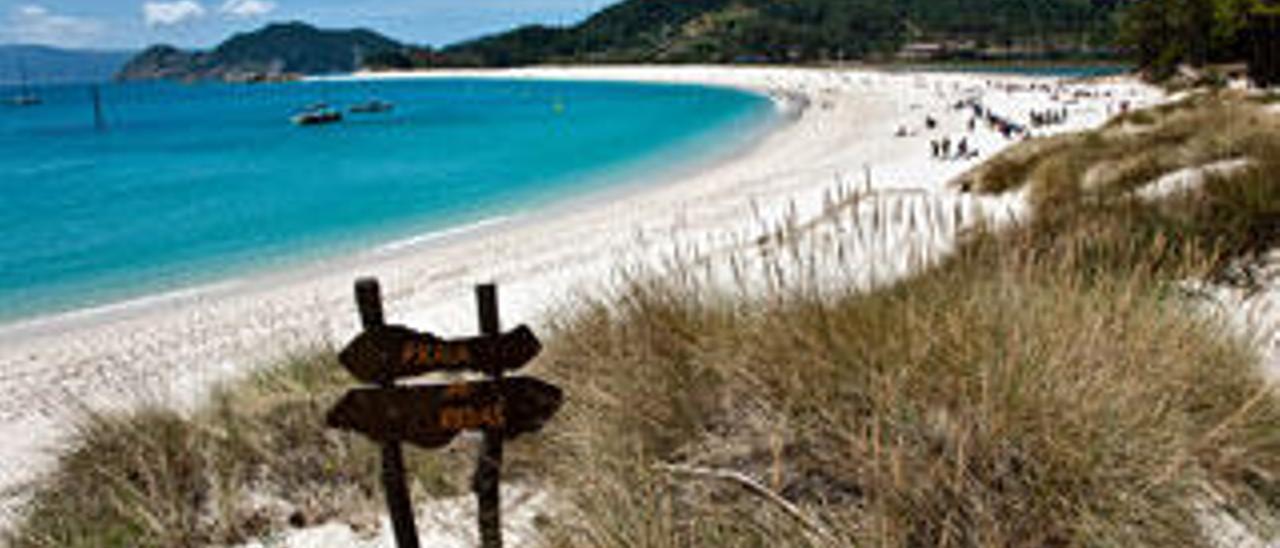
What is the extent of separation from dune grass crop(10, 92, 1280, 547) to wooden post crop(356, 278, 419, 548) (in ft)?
1.83

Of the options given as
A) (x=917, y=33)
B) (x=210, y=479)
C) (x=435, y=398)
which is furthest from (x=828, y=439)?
(x=917, y=33)

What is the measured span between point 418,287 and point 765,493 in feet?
41.0

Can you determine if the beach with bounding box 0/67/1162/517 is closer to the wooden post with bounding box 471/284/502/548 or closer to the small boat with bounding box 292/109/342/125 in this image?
the wooden post with bounding box 471/284/502/548

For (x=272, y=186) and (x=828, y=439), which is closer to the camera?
(x=828, y=439)

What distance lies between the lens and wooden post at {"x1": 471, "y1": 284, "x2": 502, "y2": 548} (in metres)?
2.78

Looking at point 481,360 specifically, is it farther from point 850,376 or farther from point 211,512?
point 211,512

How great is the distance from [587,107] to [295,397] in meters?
75.9

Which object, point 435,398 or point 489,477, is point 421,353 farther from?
point 489,477

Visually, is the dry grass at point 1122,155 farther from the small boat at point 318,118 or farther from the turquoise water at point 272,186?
the small boat at point 318,118

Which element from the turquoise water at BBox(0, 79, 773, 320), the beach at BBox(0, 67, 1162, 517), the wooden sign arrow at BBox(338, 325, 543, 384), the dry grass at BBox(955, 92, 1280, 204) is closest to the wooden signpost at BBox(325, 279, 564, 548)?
the wooden sign arrow at BBox(338, 325, 543, 384)

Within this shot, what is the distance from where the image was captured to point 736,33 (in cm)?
19075

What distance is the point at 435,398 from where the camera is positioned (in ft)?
8.98

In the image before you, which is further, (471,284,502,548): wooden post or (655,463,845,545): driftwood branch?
(471,284,502,548): wooden post

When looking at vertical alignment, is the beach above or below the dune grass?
below
